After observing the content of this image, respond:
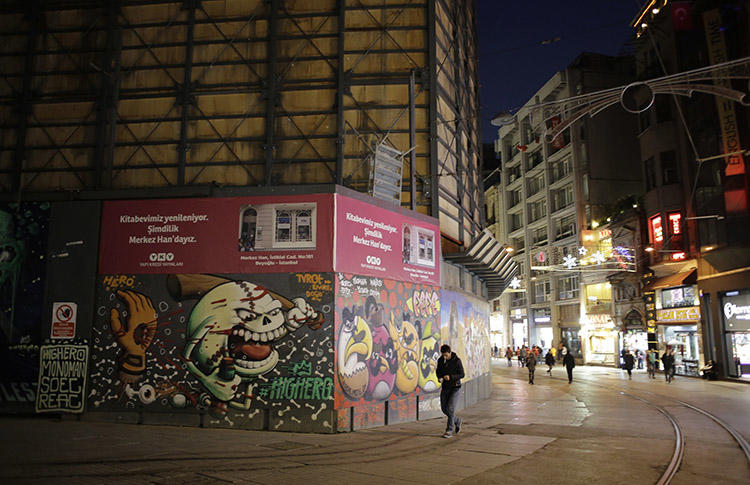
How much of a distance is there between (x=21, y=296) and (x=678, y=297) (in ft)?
109

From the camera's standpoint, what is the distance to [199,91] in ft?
55.3

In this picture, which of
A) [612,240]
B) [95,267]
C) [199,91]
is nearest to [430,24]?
[199,91]

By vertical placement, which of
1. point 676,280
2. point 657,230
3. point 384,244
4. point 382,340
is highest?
point 657,230

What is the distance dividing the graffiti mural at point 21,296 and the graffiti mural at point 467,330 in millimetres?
10309

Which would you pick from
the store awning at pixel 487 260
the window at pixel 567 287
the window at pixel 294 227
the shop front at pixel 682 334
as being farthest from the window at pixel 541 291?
the window at pixel 294 227

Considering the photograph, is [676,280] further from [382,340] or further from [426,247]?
[382,340]

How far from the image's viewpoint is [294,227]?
12.6 metres

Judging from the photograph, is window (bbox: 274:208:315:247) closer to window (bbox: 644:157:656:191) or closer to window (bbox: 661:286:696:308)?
window (bbox: 661:286:696:308)

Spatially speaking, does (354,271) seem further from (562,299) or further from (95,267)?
A: (562,299)

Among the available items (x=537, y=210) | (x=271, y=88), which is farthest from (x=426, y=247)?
(x=537, y=210)

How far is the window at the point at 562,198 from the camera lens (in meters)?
51.8

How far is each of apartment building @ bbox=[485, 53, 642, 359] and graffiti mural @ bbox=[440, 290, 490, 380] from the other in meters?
18.9

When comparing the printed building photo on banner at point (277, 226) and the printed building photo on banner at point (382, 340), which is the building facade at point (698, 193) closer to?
the printed building photo on banner at point (382, 340)

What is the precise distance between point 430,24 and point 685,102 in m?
21.0
